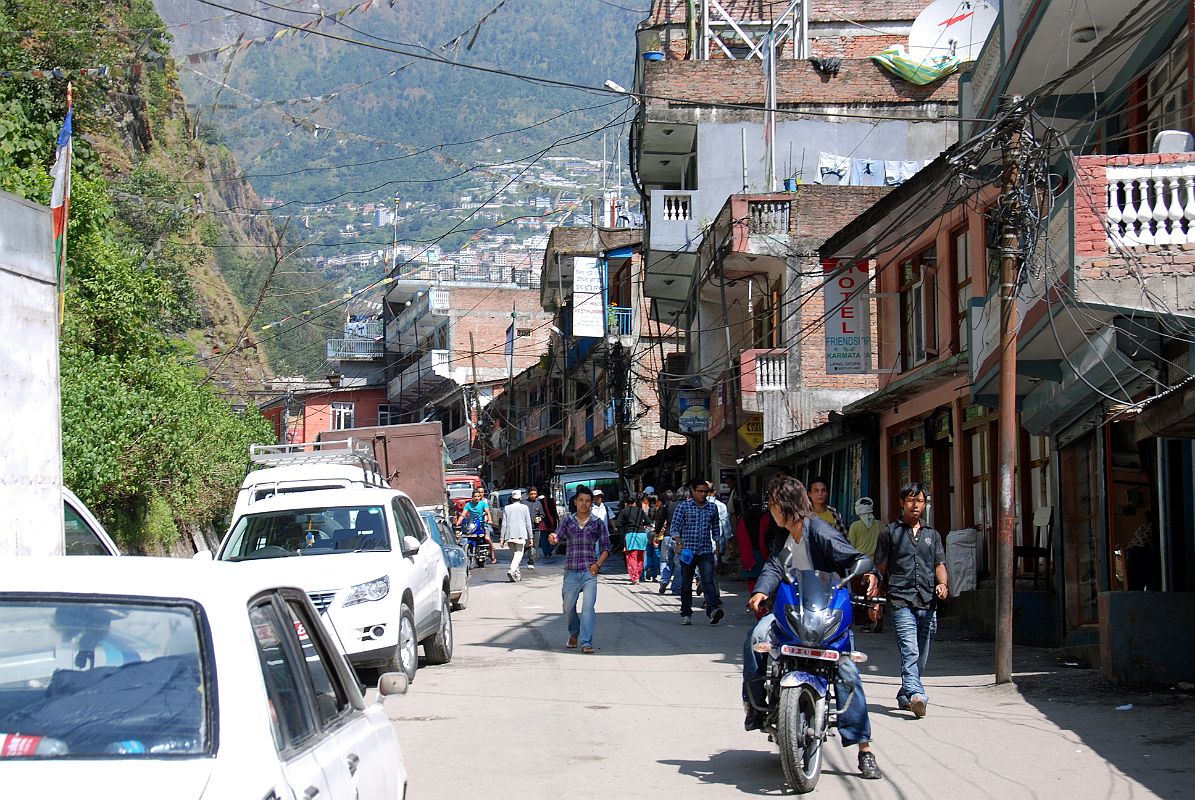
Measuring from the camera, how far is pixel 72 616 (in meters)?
3.95

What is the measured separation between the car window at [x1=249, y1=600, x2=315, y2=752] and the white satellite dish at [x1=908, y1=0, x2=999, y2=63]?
29820mm

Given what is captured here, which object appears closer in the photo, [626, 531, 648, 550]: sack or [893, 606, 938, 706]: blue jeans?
[893, 606, 938, 706]: blue jeans

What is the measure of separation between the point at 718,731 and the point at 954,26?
1054 inches

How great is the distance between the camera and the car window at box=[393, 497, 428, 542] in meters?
13.9

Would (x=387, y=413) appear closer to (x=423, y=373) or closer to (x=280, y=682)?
(x=423, y=373)

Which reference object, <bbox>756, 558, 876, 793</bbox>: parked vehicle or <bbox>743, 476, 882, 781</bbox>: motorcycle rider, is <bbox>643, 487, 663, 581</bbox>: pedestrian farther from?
<bbox>756, 558, 876, 793</bbox>: parked vehicle

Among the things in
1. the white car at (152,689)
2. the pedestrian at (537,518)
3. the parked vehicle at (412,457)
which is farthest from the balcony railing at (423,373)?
the white car at (152,689)

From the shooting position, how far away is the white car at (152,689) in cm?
352

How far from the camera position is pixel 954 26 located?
33.2 meters

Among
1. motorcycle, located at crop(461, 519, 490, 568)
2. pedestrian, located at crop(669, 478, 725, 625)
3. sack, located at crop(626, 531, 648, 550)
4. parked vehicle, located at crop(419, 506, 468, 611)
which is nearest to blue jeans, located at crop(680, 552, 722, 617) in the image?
pedestrian, located at crop(669, 478, 725, 625)

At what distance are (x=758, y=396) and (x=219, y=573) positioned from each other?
27.5 meters

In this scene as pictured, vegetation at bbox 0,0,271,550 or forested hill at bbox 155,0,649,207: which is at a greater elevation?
forested hill at bbox 155,0,649,207

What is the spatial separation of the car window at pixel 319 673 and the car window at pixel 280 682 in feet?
0.64

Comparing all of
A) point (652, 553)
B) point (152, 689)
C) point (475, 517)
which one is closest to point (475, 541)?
point (475, 517)
